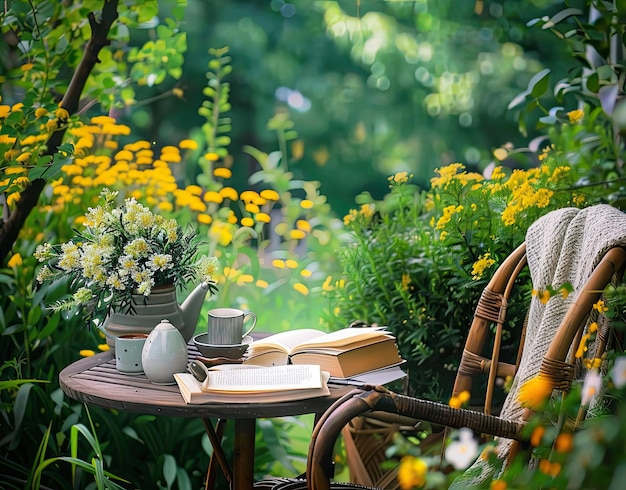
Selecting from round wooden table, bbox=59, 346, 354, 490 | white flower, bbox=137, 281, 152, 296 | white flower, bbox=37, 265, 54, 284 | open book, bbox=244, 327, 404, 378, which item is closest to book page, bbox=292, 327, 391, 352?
open book, bbox=244, 327, 404, 378

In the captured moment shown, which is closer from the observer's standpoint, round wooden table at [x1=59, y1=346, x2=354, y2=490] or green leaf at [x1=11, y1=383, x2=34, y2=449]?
round wooden table at [x1=59, y1=346, x2=354, y2=490]

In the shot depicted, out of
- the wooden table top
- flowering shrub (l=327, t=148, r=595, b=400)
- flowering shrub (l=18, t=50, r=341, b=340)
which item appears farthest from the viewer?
flowering shrub (l=18, t=50, r=341, b=340)

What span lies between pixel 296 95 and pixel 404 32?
605mm

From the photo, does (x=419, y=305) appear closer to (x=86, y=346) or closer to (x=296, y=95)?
(x=86, y=346)

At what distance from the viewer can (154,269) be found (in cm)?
165

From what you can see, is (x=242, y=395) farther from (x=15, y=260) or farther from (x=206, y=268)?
(x=15, y=260)

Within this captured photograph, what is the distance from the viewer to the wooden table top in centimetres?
139

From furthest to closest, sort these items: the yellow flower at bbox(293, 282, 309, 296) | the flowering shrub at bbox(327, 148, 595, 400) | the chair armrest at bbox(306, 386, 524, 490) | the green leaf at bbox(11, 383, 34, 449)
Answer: the yellow flower at bbox(293, 282, 309, 296), the green leaf at bbox(11, 383, 34, 449), the flowering shrub at bbox(327, 148, 595, 400), the chair armrest at bbox(306, 386, 524, 490)

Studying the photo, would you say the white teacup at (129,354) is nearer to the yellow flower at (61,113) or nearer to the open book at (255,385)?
the open book at (255,385)

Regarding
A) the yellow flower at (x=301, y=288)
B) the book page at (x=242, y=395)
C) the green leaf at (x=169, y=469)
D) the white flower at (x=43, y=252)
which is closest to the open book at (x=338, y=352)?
the book page at (x=242, y=395)

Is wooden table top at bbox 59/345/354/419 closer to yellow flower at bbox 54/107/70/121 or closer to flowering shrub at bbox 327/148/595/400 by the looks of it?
flowering shrub at bbox 327/148/595/400

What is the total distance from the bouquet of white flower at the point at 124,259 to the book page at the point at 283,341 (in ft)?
0.60

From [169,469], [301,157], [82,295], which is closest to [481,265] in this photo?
[82,295]

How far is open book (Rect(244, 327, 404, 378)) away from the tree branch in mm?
938
